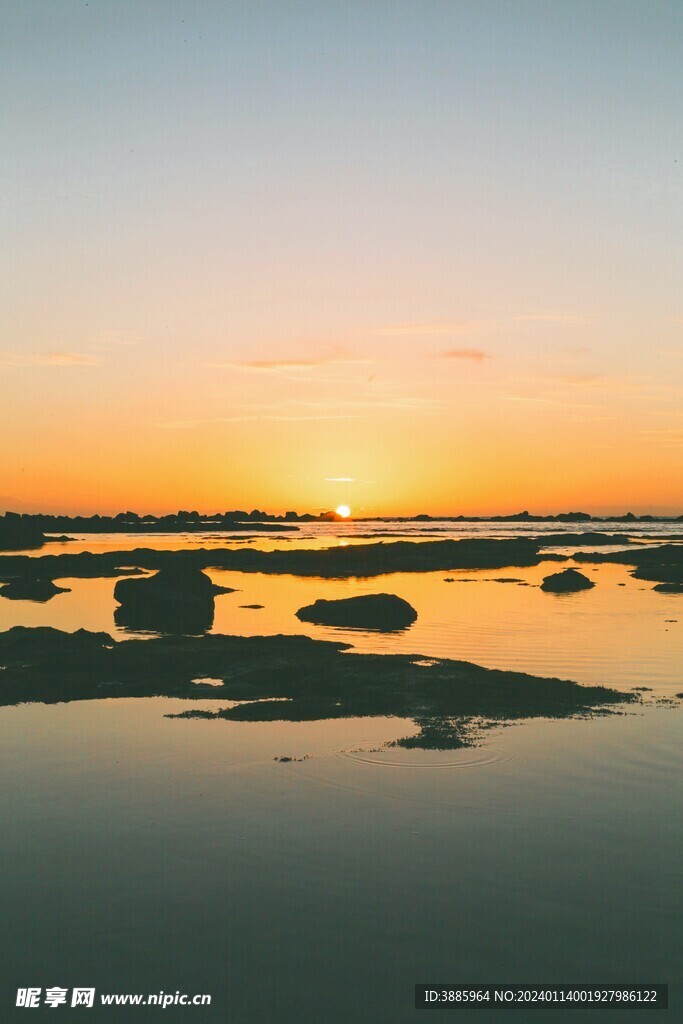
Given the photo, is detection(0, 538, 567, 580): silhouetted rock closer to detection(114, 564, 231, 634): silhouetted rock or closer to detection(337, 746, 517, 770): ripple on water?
detection(114, 564, 231, 634): silhouetted rock

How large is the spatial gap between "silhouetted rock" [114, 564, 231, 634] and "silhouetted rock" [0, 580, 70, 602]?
1037 centimetres

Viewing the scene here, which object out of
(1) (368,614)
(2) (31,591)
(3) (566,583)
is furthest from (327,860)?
(3) (566,583)

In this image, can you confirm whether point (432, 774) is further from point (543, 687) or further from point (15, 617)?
point (15, 617)

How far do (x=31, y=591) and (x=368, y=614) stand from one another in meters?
21.9

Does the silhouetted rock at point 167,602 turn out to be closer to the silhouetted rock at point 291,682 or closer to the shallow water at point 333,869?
the silhouetted rock at point 291,682

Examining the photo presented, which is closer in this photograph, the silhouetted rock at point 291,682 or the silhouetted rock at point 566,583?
the silhouetted rock at point 291,682

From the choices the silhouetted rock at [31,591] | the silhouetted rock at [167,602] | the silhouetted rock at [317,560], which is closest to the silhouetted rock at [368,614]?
the silhouetted rock at [167,602]

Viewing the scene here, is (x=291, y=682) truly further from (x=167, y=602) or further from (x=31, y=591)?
(x=31, y=591)

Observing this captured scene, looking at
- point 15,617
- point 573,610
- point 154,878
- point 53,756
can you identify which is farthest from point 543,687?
point 15,617

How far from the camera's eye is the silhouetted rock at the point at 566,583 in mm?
51250

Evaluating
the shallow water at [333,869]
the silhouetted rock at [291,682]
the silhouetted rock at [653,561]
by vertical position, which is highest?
the silhouetted rock at [653,561]

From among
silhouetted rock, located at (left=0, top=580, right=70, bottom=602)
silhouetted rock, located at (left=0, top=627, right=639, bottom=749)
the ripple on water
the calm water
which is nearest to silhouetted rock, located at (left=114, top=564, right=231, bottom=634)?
silhouetted rock, located at (left=0, top=627, right=639, bottom=749)

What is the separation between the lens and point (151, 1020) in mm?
8078

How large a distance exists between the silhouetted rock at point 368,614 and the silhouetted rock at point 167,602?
14.7 ft
